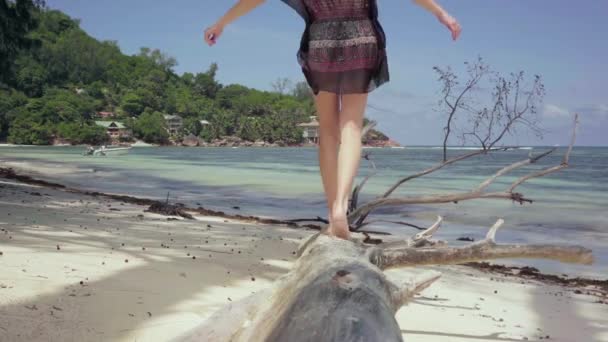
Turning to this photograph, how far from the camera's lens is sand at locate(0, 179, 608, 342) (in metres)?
2.85

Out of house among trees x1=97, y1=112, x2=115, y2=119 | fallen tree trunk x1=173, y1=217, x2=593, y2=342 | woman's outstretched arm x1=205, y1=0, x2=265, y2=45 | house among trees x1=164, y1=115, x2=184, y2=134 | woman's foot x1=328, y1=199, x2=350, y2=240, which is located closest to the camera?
fallen tree trunk x1=173, y1=217, x2=593, y2=342

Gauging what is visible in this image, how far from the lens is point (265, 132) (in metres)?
120

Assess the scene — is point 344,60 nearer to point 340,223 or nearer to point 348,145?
point 348,145

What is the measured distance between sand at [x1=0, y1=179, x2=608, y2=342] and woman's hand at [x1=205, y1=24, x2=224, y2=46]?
1528mm

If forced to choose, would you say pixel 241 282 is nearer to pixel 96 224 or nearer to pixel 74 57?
pixel 96 224

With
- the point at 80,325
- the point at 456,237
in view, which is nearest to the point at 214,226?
the point at 456,237

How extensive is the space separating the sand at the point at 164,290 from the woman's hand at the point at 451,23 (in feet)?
3.95

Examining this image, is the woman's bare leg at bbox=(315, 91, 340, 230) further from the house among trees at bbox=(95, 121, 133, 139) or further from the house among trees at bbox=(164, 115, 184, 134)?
the house among trees at bbox=(164, 115, 184, 134)

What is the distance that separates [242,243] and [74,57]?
4908 inches

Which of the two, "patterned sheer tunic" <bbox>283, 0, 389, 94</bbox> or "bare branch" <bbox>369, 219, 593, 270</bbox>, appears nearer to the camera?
"patterned sheer tunic" <bbox>283, 0, 389, 94</bbox>

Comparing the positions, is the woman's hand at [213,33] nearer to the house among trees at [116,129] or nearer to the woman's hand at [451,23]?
the woman's hand at [451,23]

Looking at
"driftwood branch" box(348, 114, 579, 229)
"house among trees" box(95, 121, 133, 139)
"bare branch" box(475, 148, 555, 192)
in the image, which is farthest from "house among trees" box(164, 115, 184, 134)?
"bare branch" box(475, 148, 555, 192)

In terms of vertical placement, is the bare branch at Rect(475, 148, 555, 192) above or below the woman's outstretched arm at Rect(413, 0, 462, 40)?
below

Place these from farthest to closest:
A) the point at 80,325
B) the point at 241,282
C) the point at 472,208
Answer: the point at 472,208, the point at 241,282, the point at 80,325
